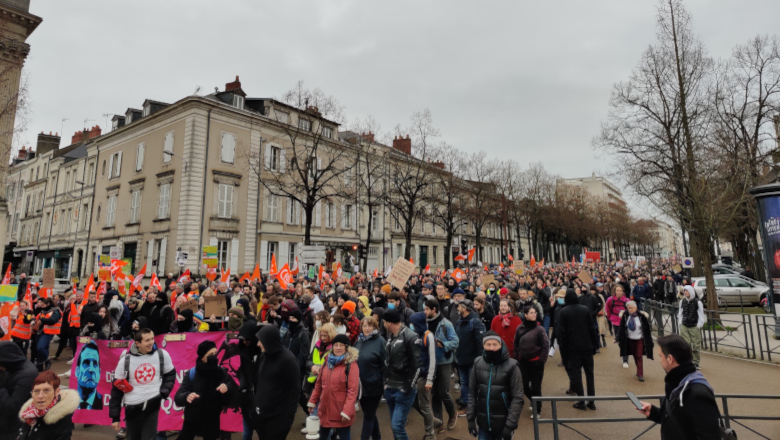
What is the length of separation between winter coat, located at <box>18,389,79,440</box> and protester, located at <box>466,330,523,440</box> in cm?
370

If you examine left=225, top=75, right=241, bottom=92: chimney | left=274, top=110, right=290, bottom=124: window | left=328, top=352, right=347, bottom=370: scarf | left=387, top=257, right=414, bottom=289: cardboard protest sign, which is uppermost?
left=225, top=75, right=241, bottom=92: chimney

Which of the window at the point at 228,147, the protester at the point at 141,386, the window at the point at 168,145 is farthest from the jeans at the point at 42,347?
the window at the point at 168,145

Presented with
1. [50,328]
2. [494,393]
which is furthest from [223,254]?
[494,393]

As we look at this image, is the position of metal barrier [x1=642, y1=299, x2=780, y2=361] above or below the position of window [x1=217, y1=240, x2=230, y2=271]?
below

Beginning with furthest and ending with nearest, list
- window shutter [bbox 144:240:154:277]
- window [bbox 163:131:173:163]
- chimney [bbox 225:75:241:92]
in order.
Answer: chimney [bbox 225:75:241:92], window [bbox 163:131:173:163], window shutter [bbox 144:240:154:277]

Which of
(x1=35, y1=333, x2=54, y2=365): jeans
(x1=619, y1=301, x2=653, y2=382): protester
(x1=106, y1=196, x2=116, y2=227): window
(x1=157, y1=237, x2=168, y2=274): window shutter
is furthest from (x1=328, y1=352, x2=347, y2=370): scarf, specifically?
(x1=106, y1=196, x2=116, y2=227): window

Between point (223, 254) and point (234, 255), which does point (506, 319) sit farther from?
point (223, 254)

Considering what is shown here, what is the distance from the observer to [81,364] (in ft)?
20.3

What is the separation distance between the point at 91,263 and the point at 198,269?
14.4 meters

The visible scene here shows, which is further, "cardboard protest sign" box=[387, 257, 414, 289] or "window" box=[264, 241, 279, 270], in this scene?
Answer: "window" box=[264, 241, 279, 270]

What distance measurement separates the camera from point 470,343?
656cm

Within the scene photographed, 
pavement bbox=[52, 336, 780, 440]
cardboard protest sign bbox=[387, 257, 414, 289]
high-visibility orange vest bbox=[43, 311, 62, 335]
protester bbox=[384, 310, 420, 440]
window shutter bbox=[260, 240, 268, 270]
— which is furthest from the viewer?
window shutter bbox=[260, 240, 268, 270]

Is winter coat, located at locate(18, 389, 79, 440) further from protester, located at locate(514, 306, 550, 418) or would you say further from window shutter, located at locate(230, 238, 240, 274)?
window shutter, located at locate(230, 238, 240, 274)

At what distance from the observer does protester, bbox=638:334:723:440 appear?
9.86 ft
